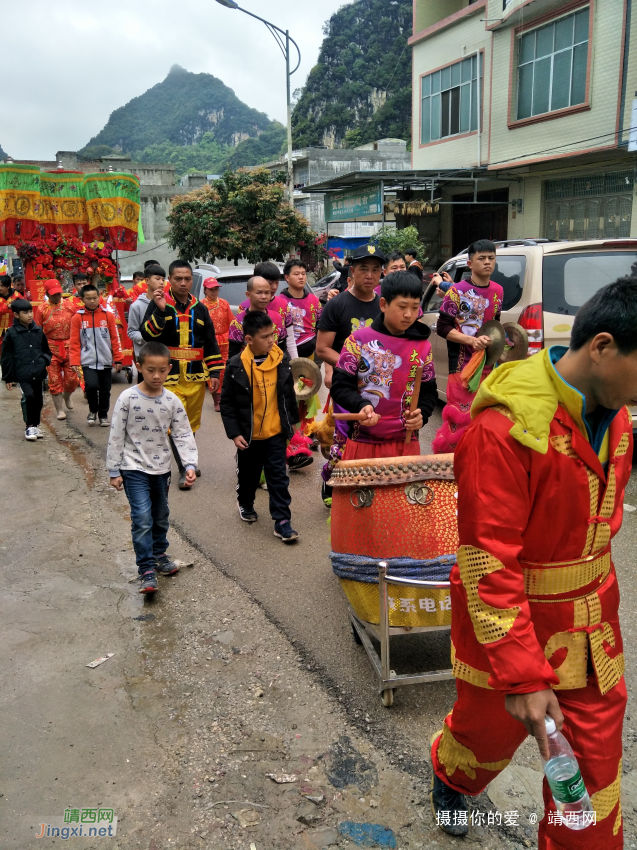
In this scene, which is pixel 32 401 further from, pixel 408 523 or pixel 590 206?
pixel 590 206

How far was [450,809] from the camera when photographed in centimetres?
247

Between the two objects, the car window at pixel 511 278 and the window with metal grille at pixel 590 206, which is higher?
the window with metal grille at pixel 590 206

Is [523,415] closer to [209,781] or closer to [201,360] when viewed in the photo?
[209,781]

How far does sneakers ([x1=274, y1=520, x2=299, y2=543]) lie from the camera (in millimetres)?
5191

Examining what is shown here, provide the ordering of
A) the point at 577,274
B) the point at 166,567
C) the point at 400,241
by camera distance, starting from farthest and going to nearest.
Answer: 1. the point at 400,241
2. the point at 577,274
3. the point at 166,567

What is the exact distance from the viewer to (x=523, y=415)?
1832 mm

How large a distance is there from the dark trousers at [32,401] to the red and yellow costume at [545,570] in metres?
7.50

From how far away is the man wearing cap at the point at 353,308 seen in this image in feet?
15.9

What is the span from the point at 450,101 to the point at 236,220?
23.6ft

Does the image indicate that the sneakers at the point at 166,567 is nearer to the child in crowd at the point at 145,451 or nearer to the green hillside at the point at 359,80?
the child in crowd at the point at 145,451

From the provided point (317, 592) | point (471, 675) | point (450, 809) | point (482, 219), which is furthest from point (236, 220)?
point (471, 675)

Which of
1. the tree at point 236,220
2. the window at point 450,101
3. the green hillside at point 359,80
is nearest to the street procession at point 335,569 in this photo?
the tree at point 236,220

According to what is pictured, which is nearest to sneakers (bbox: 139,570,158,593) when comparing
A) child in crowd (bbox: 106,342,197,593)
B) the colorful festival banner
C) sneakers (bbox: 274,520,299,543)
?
child in crowd (bbox: 106,342,197,593)

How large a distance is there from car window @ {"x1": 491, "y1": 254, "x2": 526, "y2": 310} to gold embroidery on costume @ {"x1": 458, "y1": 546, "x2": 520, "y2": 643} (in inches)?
197
